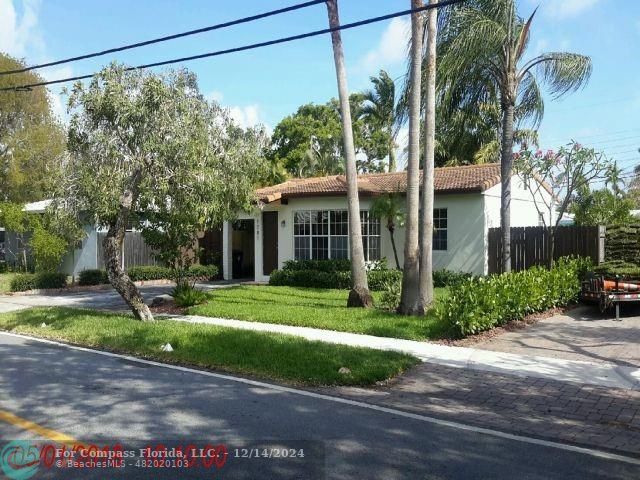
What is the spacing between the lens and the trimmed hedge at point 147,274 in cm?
2062

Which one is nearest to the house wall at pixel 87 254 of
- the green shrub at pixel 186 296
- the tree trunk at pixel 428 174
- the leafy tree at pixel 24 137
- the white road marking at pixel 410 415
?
the green shrub at pixel 186 296

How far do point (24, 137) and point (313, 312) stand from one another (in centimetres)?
2662

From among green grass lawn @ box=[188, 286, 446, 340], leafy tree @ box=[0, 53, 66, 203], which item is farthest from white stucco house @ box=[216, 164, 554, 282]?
leafy tree @ box=[0, 53, 66, 203]

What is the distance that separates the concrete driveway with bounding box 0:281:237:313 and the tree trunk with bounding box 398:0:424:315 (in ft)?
24.1

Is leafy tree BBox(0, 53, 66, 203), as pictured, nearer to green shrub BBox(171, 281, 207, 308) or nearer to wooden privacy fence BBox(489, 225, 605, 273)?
green shrub BBox(171, 281, 207, 308)

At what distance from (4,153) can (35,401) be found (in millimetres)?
30897

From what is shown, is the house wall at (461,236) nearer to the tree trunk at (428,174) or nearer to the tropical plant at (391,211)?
→ the tropical plant at (391,211)

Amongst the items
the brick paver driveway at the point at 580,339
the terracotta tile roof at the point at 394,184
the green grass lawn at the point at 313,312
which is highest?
the terracotta tile roof at the point at 394,184

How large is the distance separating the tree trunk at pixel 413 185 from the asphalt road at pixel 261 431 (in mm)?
5341

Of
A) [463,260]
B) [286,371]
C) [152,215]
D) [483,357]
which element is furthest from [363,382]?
[463,260]

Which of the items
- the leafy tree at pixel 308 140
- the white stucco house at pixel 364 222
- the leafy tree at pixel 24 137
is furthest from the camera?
the leafy tree at pixel 308 140

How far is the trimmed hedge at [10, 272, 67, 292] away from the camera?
19047mm

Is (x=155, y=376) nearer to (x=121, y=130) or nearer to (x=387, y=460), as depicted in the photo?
(x=387, y=460)

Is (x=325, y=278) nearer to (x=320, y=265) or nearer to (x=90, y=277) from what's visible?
(x=320, y=265)
